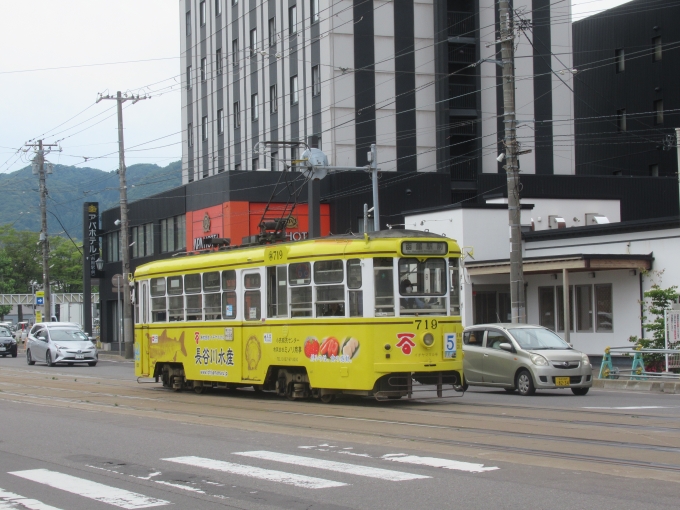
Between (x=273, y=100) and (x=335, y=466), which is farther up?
(x=273, y=100)

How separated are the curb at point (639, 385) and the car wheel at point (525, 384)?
3700 mm

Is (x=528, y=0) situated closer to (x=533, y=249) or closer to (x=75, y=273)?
(x=533, y=249)

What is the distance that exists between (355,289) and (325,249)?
101 centimetres

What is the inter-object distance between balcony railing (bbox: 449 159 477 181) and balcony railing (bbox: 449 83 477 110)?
2.89 m

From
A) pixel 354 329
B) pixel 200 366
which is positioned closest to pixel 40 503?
pixel 354 329

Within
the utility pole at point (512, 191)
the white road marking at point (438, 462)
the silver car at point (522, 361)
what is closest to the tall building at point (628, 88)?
the utility pole at point (512, 191)

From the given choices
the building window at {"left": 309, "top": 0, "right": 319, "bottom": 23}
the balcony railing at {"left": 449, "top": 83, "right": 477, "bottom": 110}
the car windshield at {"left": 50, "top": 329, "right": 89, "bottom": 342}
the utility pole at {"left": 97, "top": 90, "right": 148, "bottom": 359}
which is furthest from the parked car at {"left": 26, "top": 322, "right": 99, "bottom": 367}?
the balcony railing at {"left": 449, "top": 83, "right": 477, "bottom": 110}

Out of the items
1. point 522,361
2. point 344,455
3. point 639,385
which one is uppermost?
point 522,361

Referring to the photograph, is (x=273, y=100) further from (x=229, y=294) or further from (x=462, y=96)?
(x=229, y=294)

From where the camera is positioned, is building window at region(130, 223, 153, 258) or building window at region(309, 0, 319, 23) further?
building window at region(130, 223, 153, 258)

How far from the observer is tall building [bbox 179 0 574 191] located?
4900cm

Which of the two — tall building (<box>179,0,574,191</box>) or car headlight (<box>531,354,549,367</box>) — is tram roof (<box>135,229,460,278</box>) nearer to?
car headlight (<box>531,354,549,367</box>)

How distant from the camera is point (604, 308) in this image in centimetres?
3092

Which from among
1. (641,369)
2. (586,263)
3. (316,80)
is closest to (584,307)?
(586,263)
